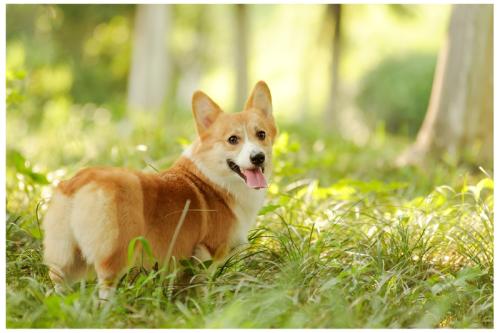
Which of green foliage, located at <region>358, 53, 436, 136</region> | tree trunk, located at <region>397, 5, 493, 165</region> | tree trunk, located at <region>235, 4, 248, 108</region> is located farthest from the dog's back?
green foliage, located at <region>358, 53, 436, 136</region>

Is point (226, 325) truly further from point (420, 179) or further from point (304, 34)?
point (304, 34)

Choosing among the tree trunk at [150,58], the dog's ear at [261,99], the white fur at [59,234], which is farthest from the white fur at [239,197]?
the tree trunk at [150,58]

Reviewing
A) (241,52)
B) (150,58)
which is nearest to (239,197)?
(150,58)

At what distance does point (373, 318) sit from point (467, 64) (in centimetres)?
429

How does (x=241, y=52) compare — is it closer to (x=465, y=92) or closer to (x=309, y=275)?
(x=465, y=92)

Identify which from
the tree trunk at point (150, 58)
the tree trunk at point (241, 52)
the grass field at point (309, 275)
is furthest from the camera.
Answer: the tree trunk at point (241, 52)

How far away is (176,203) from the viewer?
12.5 feet

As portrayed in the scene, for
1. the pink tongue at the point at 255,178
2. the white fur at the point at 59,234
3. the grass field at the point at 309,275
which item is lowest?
the grass field at the point at 309,275

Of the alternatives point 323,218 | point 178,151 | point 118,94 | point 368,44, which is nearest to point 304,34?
point 368,44

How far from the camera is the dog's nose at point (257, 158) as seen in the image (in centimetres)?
394

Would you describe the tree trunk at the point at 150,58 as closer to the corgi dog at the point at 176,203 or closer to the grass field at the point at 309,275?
the grass field at the point at 309,275

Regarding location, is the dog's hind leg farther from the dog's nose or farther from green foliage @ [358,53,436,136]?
green foliage @ [358,53,436,136]

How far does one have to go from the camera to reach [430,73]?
62.3ft

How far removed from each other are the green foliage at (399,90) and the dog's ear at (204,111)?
584 inches
